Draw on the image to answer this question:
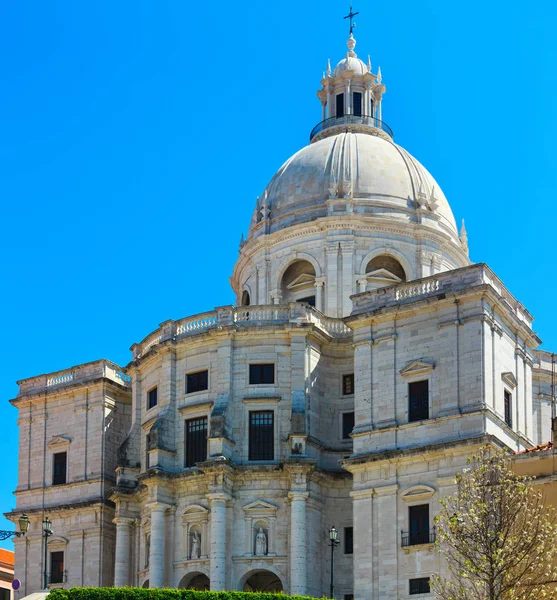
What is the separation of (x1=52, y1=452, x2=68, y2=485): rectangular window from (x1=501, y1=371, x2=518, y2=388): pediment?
2593 cm

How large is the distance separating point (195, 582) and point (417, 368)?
15784 millimetres

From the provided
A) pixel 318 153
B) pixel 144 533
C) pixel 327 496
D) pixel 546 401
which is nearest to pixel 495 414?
pixel 327 496

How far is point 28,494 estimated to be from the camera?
71125mm

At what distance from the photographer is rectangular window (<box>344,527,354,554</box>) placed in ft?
200

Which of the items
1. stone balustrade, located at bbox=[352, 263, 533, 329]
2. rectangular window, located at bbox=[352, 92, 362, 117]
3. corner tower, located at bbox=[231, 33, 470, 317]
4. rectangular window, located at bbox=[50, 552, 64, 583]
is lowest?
rectangular window, located at bbox=[50, 552, 64, 583]

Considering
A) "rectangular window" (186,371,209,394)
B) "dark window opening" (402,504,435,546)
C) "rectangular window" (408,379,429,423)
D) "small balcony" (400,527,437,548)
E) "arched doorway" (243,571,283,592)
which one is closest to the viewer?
"small balcony" (400,527,437,548)

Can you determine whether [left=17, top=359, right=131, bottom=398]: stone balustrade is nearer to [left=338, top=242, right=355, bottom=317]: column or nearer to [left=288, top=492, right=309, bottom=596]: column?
[left=338, top=242, right=355, bottom=317]: column

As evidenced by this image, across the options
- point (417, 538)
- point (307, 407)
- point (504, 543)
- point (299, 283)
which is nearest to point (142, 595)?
point (417, 538)

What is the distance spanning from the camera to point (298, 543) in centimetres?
5950

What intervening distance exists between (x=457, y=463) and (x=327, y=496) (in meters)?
9.77

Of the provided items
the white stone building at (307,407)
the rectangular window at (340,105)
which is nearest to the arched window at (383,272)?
the white stone building at (307,407)

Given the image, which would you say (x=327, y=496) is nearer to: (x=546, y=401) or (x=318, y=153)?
(x=546, y=401)

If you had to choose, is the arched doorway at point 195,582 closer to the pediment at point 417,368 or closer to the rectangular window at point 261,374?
the rectangular window at point 261,374

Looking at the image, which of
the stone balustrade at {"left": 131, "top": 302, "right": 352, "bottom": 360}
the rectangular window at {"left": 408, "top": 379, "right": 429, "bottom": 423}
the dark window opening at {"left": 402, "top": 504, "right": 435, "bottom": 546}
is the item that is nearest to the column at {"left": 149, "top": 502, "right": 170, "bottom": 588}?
the stone balustrade at {"left": 131, "top": 302, "right": 352, "bottom": 360}
